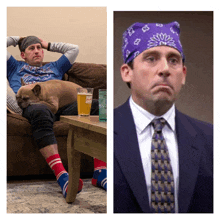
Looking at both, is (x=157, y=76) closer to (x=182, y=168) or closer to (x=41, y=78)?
(x=182, y=168)

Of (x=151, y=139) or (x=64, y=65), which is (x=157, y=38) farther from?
(x=64, y=65)

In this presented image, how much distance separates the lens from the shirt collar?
84 centimetres

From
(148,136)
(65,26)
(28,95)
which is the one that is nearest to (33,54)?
(28,95)

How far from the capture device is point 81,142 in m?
1.32

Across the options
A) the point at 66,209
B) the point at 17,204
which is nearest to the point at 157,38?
the point at 66,209

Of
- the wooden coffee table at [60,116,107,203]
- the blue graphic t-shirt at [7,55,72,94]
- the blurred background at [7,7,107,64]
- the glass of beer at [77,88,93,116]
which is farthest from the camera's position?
the blurred background at [7,7,107,64]

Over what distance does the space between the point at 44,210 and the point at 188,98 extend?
88cm

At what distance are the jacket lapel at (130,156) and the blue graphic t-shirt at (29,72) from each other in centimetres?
129

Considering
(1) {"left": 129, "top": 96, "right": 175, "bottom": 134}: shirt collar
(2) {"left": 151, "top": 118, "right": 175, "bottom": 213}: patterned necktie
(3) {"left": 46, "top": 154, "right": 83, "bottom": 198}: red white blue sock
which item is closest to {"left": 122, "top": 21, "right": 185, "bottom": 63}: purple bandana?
(1) {"left": 129, "top": 96, "right": 175, "bottom": 134}: shirt collar

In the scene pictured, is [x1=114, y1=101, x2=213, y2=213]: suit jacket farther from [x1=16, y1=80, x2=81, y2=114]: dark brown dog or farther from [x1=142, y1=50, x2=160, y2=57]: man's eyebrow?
[x1=16, y1=80, x2=81, y2=114]: dark brown dog

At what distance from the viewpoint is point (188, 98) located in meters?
0.84

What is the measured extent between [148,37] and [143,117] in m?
0.23

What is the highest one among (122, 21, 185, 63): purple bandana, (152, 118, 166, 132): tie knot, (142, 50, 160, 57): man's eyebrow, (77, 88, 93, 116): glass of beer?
(122, 21, 185, 63): purple bandana

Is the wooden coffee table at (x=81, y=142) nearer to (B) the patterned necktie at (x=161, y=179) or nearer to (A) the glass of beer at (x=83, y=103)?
(A) the glass of beer at (x=83, y=103)
